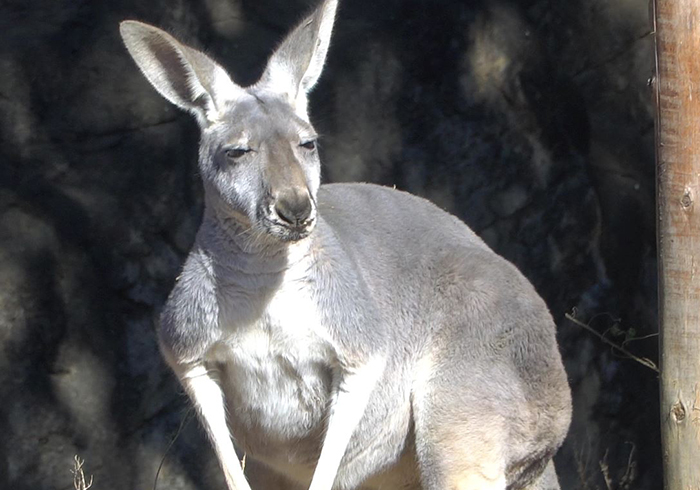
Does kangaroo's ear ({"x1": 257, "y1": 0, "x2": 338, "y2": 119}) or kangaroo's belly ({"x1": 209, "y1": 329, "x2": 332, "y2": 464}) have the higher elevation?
kangaroo's ear ({"x1": 257, "y1": 0, "x2": 338, "y2": 119})

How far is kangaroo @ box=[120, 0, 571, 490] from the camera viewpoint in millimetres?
3828

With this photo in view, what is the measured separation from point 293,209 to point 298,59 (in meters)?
0.82

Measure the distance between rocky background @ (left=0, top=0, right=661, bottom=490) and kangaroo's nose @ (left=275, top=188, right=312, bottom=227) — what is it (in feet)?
8.88

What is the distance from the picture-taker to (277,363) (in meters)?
3.88

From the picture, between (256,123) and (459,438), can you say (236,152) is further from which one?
(459,438)

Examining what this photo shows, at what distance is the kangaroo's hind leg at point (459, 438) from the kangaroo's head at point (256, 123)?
3.29ft

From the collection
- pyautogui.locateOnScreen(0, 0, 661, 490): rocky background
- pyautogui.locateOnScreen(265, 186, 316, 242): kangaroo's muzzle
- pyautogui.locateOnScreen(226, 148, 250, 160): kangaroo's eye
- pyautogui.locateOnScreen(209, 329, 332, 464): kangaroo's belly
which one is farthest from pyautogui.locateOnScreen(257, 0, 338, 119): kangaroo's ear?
pyautogui.locateOnScreen(0, 0, 661, 490): rocky background

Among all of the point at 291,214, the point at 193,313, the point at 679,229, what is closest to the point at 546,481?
the point at 679,229

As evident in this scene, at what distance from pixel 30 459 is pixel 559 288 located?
306cm

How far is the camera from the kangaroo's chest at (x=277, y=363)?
151 inches

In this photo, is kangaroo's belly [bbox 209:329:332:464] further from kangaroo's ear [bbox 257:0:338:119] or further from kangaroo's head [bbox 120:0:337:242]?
kangaroo's ear [bbox 257:0:338:119]

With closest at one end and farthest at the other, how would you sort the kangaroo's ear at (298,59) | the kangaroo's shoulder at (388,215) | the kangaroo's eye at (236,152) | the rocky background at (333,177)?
the kangaroo's eye at (236,152), the kangaroo's ear at (298,59), the kangaroo's shoulder at (388,215), the rocky background at (333,177)

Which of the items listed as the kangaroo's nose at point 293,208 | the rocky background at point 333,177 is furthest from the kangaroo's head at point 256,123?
the rocky background at point 333,177

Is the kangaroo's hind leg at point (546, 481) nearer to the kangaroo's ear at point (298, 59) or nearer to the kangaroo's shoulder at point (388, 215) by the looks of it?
the kangaroo's shoulder at point (388, 215)
